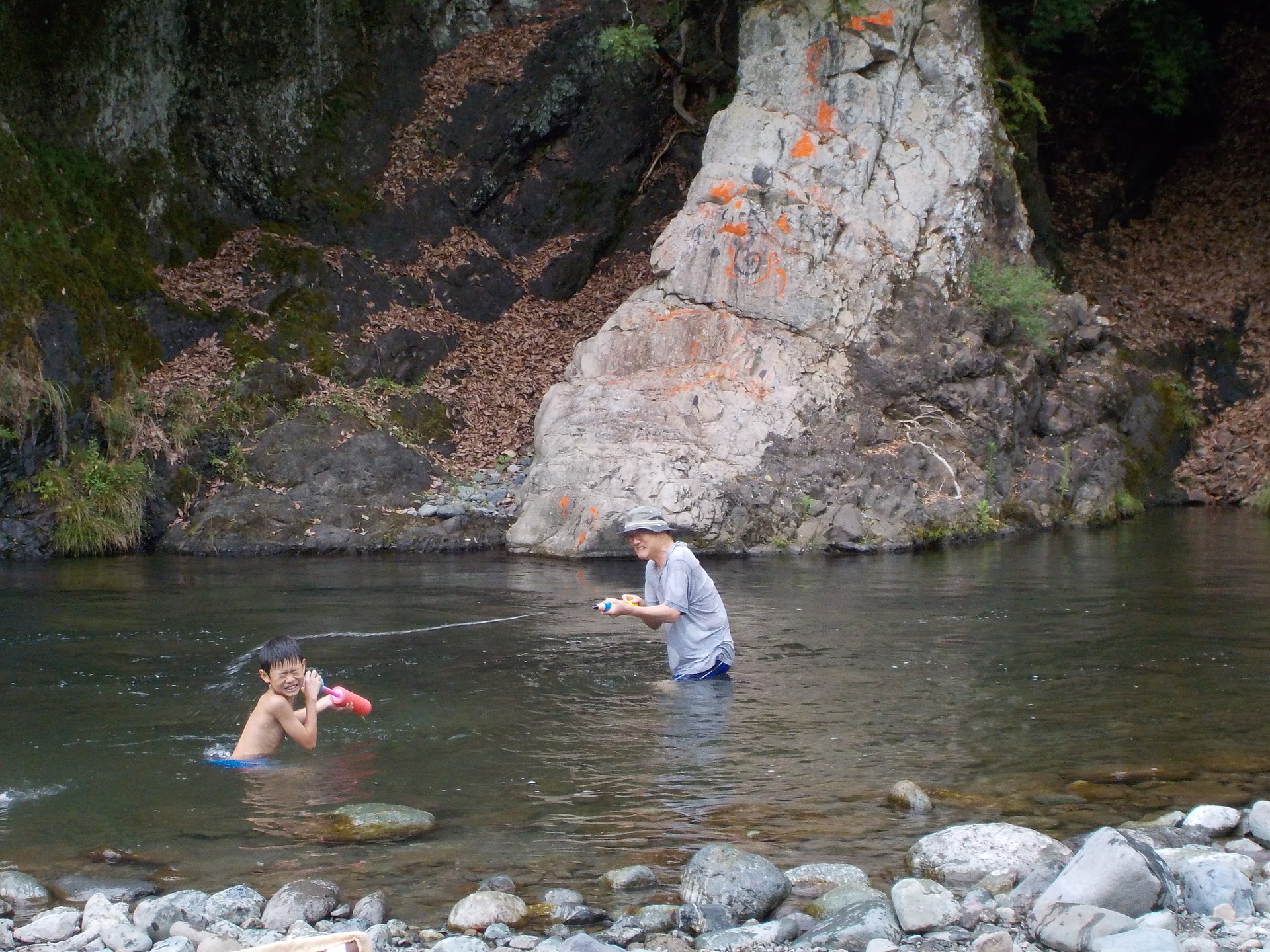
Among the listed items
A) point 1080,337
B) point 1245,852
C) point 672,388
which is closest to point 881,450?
point 672,388

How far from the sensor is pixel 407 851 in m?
5.50

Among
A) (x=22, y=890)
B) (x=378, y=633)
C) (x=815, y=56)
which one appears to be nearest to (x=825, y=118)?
(x=815, y=56)

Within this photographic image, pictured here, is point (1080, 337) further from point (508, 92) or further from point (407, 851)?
point (407, 851)

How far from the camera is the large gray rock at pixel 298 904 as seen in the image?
188 inches

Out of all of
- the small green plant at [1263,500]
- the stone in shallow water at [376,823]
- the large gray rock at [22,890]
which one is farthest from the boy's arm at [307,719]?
the small green plant at [1263,500]

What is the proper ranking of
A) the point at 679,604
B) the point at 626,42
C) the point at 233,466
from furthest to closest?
the point at 626,42 → the point at 233,466 → the point at 679,604

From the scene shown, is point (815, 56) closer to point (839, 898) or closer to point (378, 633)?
point (378, 633)

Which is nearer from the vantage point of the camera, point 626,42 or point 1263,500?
point 626,42

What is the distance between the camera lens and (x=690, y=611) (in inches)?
328

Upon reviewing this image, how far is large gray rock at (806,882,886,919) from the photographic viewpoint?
479 cm

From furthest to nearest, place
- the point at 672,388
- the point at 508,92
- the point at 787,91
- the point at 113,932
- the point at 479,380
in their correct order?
the point at 508,92, the point at 479,380, the point at 787,91, the point at 672,388, the point at 113,932

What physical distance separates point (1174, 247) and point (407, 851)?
74.2ft

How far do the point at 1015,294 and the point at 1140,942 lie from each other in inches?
590

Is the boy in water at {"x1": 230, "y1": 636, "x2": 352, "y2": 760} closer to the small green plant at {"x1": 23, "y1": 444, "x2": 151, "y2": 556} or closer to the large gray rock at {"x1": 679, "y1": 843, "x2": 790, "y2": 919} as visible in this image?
A: the large gray rock at {"x1": 679, "y1": 843, "x2": 790, "y2": 919}
